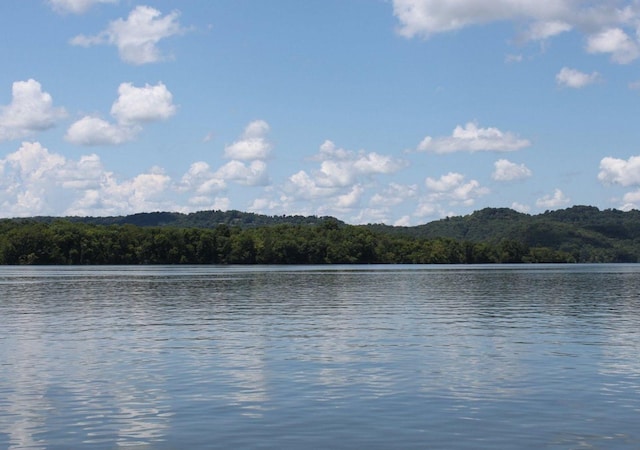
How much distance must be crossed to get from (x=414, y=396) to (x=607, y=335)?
22.9m

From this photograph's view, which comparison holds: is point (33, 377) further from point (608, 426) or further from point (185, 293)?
point (185, 293)

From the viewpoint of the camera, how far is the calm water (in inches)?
861

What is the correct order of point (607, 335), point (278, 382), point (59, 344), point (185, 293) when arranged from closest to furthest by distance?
point (278, 382), point (59, 344), point (607, 335), point (185, 293)

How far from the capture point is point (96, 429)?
2241 centimetres

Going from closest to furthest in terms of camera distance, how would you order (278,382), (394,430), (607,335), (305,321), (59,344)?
(394,430), (278,382), (59,344), (607,335), (305,321)

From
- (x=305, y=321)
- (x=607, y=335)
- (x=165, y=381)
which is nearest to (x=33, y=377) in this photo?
(x=165, y=381)

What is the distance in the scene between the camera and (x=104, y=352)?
38031 mm

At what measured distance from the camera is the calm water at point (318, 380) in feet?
71.7

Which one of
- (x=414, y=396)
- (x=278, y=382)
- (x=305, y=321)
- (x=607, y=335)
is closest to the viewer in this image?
(x=414, y=396)

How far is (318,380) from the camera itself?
3002cm

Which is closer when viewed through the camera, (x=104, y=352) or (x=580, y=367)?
(x=580, y=367)

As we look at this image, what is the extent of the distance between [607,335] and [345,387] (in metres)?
23.0

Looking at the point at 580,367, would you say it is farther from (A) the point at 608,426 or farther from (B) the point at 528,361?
(A) the point at 608,426

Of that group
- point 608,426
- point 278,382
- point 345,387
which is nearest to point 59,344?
point 278,382
